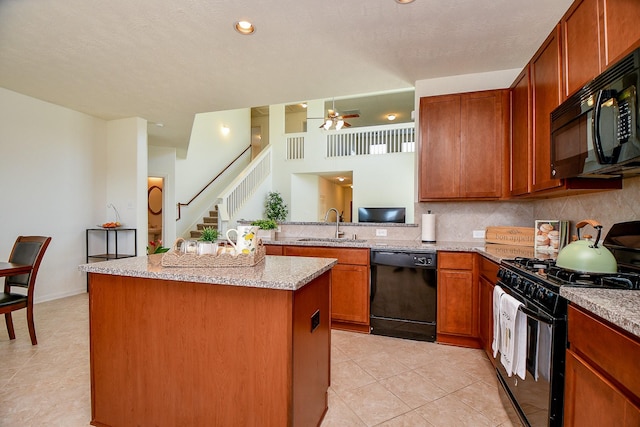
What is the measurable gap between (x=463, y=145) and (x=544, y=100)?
2.92 ft

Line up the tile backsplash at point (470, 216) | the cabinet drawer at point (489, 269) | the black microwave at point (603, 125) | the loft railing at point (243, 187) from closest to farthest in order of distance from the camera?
1. the black microwave at point (603, 125)
2. the cabinet drawer at point (489, 269)
3. the tile backsplash at point (470, 216)
4. the loft railing at point (243, 187)

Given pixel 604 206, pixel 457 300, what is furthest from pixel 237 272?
pixel 604 206

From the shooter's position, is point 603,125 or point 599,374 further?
point 603,125

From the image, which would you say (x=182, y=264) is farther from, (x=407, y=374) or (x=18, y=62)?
(x=18, y=62)

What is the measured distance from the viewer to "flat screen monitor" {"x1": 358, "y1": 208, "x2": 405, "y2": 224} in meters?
7.46

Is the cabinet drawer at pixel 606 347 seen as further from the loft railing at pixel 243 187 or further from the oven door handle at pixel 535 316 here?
the loft railing at pixel 243 187

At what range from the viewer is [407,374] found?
229 cm

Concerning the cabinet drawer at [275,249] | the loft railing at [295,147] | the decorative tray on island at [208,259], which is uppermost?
the loft railing at [295,147]

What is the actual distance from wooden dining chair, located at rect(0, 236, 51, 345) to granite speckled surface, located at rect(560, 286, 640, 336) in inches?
145

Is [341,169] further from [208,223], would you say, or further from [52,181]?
[52,181]

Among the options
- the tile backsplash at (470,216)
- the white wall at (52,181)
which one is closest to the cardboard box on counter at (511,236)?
the tile backsplash at (470,216)

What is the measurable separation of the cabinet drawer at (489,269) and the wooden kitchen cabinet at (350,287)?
38.3 inches

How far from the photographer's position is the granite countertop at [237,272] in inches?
51.4

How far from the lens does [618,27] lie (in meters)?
1.41
